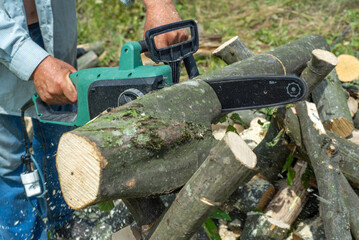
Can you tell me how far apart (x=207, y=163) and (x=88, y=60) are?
410 centimetres

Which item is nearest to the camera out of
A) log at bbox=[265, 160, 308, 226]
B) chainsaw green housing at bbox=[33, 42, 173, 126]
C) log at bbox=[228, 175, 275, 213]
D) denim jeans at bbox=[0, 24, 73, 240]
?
chainsaw green housing at bbox=[33, 42, 173, 126]

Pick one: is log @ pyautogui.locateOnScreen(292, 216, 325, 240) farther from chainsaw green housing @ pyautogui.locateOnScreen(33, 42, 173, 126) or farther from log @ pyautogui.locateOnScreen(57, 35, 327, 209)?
chainsaw green housing @ pyautogui.locateOnScreen(33, 42, 173, 126)

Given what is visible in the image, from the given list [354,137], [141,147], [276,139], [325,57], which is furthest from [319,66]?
[141,147]

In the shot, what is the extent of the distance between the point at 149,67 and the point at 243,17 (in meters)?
4.63

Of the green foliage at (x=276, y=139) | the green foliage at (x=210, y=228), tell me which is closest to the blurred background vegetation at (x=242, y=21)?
the green foliage at (x=276, y=139)

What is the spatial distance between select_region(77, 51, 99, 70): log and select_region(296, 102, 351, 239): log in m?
3.63

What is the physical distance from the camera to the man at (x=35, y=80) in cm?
208

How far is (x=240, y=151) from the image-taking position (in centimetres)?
128

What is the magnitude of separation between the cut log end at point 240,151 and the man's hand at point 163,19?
3.18ft

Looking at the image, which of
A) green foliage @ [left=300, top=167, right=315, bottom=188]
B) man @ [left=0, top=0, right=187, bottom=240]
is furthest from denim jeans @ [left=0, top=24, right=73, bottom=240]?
green foliage @ [left=300, top=167, right=315, bottom=188]

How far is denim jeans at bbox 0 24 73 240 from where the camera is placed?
8.50 ft

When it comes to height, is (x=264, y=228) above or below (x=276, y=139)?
below

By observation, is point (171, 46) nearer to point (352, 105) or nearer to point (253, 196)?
point (253, 196)

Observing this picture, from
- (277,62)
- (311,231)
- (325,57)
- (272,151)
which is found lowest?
(311,231)
